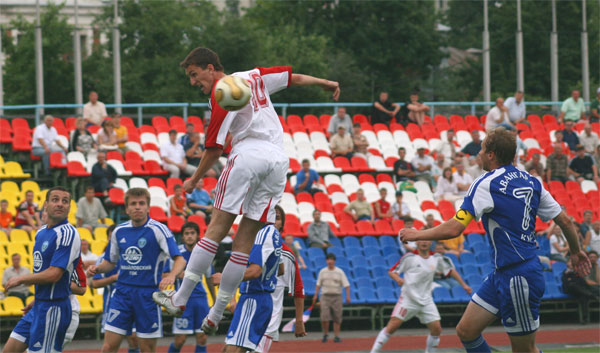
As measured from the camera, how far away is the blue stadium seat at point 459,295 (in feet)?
61.3

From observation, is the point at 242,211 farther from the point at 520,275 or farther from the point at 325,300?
the point at 325,300

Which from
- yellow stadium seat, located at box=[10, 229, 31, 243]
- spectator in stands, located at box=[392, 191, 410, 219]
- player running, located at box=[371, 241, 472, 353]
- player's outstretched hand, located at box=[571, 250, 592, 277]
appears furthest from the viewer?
spectator in stands, located at box=[392, 191, 410, 219]

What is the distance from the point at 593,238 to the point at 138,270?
1241 cm

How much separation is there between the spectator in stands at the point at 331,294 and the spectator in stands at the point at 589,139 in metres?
9.61

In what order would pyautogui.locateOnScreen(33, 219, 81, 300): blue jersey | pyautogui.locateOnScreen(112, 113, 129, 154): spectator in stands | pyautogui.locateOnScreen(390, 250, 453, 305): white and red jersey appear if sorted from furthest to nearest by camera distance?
pyautogui.locateOnScreen(112, 113, 129, 154): spectator in stands, pyautogui.locateOnScreen(390, 250, 453, 305): white and red jersey, pyautogui.locateOnScreen(33, 219, 81, 300): blue jersey

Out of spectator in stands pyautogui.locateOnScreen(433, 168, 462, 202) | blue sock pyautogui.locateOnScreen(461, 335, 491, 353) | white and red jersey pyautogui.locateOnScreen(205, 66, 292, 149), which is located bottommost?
blue sock pyautogui.locateOnScreen(461, 335, 491, 353)

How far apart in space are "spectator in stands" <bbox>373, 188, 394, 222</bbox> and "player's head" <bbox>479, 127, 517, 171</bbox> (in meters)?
12.4

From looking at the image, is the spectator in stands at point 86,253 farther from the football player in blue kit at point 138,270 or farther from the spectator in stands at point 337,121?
the spectator in stands at point 337,121

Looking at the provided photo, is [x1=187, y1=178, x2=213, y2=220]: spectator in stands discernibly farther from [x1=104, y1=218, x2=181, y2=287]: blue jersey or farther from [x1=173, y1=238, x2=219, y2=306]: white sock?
[x1=173, y1=238, x2=219, y2=306]: white sock

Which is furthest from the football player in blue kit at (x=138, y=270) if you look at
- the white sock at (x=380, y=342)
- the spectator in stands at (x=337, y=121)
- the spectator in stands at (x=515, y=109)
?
the spectator in stands at (x=515, y=109)

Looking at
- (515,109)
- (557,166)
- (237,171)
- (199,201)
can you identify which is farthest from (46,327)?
(515,109)

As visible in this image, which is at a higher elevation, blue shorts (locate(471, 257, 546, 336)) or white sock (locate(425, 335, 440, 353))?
blue shorts (locate(471, 257, 546, 336))

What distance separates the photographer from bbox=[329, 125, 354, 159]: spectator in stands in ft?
73.6

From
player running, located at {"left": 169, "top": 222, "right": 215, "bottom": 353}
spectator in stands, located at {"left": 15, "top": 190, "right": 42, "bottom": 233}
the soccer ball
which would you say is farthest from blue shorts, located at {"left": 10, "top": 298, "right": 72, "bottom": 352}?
spectator in stands, located at {"left": 15, "top": 190, "right": 42, "bottom": 233}
